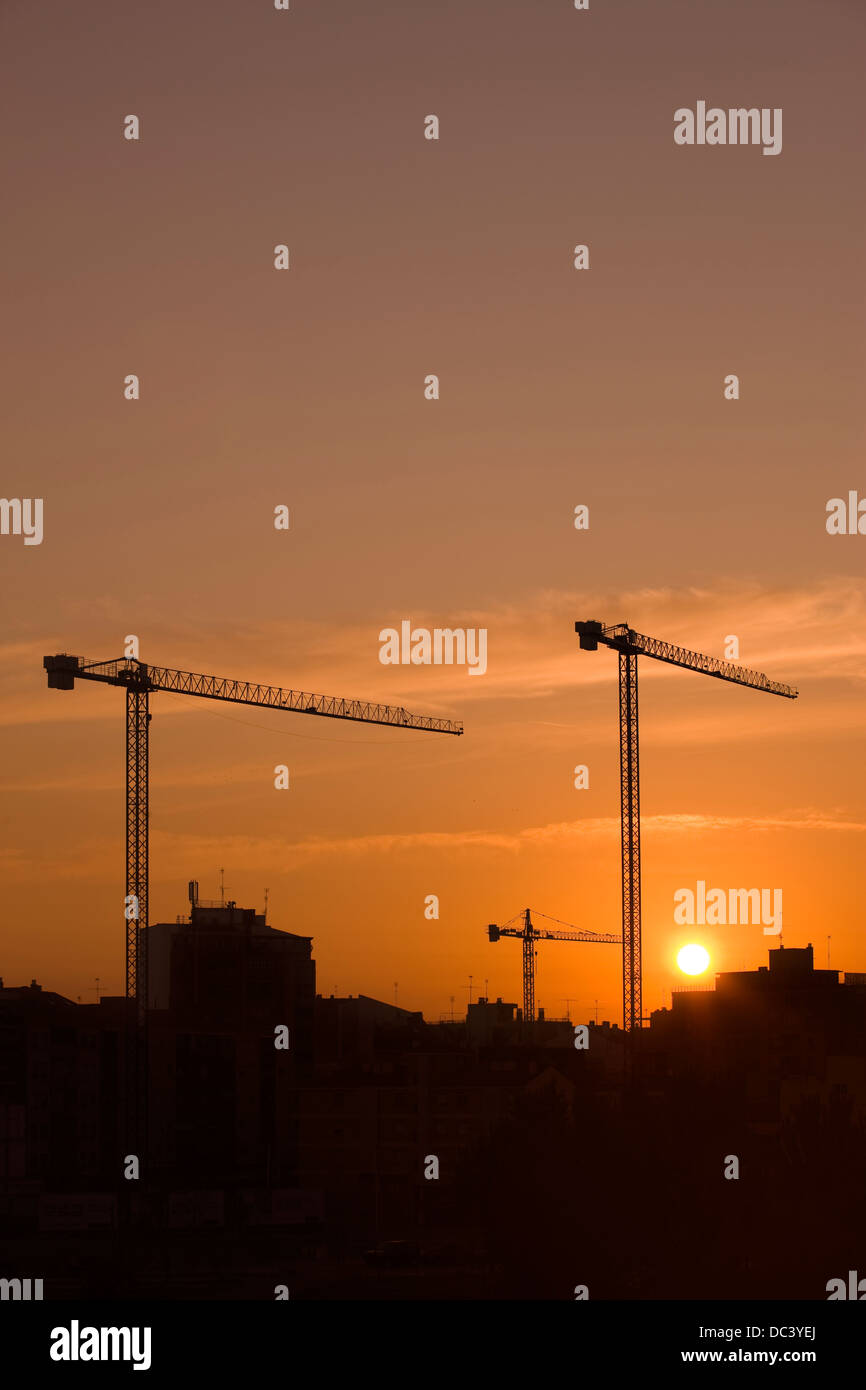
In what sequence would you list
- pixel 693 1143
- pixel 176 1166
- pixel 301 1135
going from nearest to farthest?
pixel 693 1143, pixel 301 1135, pixel 176 1166

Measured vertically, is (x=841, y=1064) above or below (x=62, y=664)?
below

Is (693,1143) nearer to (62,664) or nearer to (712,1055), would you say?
(712,1055)

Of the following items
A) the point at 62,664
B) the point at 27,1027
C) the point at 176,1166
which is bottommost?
the point at 176,1166

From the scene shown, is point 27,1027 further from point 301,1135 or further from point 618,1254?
point 618,1254

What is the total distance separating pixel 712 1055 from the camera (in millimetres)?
94750

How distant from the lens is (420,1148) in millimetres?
89000

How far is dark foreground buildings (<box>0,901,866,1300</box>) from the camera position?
56.5 metres

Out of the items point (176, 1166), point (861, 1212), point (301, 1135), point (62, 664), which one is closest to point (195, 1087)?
point (176, 1166)

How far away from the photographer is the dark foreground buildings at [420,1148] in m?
56.5
